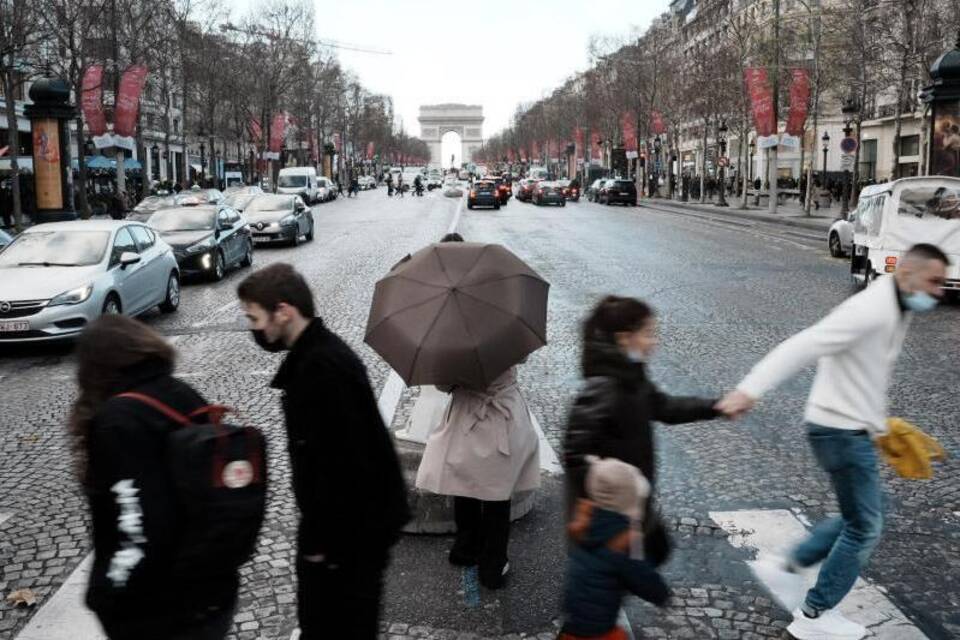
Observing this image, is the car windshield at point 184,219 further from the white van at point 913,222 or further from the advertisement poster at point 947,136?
the advertisement poster at point 947,136

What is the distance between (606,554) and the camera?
9.96 ft

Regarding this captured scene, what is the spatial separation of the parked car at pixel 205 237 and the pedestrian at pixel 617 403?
15.2 metres

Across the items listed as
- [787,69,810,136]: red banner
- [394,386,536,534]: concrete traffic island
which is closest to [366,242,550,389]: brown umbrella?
[394,386,536,534]: concrete traffic island

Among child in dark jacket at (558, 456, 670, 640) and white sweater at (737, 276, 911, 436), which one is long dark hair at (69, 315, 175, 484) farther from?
white sweater at (737, 276, 911, 436)

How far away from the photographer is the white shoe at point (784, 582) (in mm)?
4402

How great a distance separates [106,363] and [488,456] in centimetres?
198

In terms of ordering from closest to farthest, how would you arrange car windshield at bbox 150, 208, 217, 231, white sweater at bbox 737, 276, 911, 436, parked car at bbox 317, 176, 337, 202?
white sweater at bbox 737, 276, 911, 436, car windshield at bbox 150, 208, 217, 231, parked car at bbox 317, 176, 337, 202

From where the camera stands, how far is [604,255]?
2192cm

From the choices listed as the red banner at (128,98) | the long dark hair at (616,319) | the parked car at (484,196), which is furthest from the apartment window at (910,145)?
the long dark hair at (616,319)

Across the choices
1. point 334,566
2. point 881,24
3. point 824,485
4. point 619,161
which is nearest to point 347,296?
point 824,485

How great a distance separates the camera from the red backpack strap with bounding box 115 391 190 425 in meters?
2.59

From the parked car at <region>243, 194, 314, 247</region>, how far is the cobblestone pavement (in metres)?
7.97

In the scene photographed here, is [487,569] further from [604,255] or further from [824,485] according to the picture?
[604,255]

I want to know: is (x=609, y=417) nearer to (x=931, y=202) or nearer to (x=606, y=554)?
(x=606, y=554)
